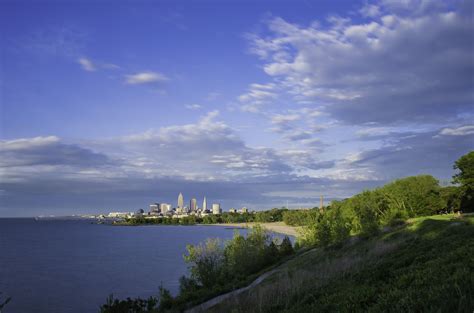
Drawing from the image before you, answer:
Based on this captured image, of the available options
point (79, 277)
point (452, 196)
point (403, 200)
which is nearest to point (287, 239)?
point (79, 277)

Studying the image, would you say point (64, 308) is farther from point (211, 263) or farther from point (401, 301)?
point (401, 301)

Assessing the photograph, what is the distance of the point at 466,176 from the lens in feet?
280

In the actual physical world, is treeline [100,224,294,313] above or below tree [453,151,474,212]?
below

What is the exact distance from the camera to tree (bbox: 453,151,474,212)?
84.1m

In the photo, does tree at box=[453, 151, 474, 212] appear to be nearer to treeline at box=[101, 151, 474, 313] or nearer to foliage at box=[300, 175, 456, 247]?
treeline at box=[101, 151, 474, 313]

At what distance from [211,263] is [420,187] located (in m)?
69.2

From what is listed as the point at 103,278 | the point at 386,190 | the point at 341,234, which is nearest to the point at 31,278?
the point at 103,278

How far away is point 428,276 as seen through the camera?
10.4 meters

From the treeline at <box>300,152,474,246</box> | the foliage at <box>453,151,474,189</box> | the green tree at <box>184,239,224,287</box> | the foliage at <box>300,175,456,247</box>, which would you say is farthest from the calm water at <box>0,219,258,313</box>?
the foliage at <box>453,151,474,189</box>

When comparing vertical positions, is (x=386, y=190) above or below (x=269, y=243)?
above

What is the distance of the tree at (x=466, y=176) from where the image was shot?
84.1 metres

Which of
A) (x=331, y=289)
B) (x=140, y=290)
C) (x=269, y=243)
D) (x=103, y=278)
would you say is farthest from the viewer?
(x=103, y=278)

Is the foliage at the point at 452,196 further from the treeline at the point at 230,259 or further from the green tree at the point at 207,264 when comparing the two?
the green tree at the point at 207,264

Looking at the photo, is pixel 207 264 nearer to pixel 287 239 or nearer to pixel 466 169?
pixel 287 239
